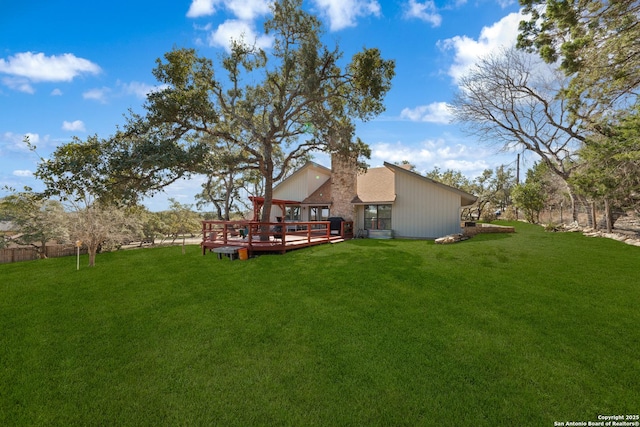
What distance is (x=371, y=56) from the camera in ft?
44.5

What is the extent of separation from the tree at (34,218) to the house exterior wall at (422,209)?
1889 centimetres

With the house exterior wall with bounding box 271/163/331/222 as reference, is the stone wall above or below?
below

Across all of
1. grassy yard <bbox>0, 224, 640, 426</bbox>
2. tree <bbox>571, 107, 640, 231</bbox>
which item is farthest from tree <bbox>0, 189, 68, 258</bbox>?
tree <bbox>571, 107, 640, 231</bbox>

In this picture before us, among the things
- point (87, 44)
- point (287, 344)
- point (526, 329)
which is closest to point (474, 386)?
point (526, 329)

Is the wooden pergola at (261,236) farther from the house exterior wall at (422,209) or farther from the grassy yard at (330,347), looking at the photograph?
the grassy yard at (330,347)

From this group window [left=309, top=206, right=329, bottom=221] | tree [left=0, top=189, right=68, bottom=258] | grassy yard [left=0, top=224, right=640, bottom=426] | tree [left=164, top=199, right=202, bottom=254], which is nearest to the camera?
grassy yard [left=0, top=224, right=640, bottom=426]

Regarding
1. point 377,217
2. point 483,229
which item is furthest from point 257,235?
point 483,229

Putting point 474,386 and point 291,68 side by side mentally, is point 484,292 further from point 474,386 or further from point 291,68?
point 291,68

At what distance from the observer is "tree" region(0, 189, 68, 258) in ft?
48.8

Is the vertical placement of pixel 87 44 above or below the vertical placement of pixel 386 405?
above

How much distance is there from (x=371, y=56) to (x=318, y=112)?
158 inches

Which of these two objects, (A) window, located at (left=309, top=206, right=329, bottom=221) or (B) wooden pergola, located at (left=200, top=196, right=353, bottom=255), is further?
(A) window, located at (left=309, top=206, right=329, bottom=221)

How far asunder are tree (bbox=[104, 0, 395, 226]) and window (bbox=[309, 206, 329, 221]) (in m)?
5.67

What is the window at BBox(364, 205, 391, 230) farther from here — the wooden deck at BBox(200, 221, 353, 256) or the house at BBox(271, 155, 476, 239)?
the wooden deck at BBox(200, 221, 353, 256)
